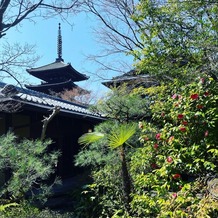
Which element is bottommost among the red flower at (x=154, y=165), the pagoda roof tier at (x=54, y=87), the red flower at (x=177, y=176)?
the red flower at (x=177, y=176)

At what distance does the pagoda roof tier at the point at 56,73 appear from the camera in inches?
750

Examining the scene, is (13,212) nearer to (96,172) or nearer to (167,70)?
(96,172)

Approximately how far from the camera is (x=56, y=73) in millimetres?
19562

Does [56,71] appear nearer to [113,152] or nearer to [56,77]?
[56,77]

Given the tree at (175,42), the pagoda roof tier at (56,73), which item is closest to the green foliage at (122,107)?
the tree at (175,42)

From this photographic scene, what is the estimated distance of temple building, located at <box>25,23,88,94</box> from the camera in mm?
18847

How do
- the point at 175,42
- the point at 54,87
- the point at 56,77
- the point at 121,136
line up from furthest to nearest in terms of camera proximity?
the point at 56,77
the point at 54,87
the point at 175,42
the point at 121,136

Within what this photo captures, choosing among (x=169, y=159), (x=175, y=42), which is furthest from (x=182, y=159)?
(x=175, y=42)

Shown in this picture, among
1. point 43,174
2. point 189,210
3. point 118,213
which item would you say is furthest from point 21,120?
point 189,210

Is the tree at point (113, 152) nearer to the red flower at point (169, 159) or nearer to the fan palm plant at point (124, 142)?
the fan palm plant at point (124, 142)

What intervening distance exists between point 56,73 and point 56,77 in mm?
575

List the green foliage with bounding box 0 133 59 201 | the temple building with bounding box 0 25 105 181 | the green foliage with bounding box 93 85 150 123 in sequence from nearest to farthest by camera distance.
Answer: the green foliage with bounding box 0 133 59 201
the temple building with bounding box 0 25 105 181
the green foliage with bounding box 93 85 150 123

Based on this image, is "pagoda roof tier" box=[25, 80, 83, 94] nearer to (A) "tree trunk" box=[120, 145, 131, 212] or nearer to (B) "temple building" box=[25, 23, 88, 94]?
(B) "temple building" box=[25, 23, 88, 94]

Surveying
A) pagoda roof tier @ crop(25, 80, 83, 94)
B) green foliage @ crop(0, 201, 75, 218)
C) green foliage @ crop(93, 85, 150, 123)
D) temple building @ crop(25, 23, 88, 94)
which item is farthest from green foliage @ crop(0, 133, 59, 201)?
pagoda roof tier @ crop(25, 80, 83, 94)
